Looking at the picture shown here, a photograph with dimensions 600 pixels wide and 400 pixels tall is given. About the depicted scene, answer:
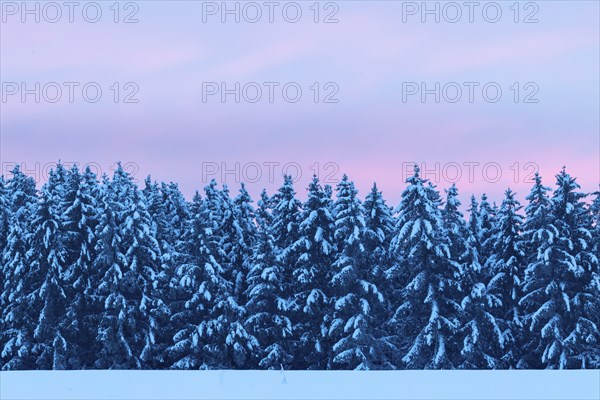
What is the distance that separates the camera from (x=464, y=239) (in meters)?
43.1

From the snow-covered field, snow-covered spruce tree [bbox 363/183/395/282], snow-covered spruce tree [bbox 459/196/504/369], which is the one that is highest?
snow-covered spruce tree [bbox 363/183/395/282]

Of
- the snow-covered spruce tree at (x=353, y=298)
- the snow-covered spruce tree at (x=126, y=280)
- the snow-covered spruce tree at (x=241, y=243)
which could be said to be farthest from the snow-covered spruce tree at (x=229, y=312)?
the snow-covered spruce tree at (x=353, y=298)

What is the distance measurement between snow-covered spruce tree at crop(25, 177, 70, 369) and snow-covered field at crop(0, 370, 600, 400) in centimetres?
3208

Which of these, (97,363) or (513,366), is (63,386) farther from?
(513,366)

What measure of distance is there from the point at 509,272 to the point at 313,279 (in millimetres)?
11551

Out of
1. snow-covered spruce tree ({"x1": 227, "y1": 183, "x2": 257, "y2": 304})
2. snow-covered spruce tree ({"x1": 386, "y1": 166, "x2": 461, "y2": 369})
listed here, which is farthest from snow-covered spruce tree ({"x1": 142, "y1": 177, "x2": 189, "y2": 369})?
snow-covered spruce tree ({"x1": 386, "y1": 166, "x2": 461, "y2": 369})

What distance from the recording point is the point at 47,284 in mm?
41250

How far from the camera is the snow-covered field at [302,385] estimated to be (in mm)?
8656

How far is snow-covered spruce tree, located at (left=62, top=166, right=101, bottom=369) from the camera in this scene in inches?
1617

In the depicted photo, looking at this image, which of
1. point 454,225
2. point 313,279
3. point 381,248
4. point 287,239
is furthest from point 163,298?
point 454,225

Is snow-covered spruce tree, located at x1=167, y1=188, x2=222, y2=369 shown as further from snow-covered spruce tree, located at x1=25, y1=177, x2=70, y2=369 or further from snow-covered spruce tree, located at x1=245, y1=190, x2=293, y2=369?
snow-covered spruce tree, located at x1=25, y1=177, x2=70, y2=369

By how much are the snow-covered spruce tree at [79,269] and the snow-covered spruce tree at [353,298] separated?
13.8m

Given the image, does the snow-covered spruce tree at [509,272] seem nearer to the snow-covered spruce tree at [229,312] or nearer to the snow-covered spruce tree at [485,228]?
the snow-covered spruce tree at [485,228]

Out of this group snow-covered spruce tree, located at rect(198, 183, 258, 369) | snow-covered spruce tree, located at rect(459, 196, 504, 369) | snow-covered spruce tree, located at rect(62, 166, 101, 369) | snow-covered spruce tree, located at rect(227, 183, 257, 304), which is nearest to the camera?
snow-covered spruce tree, located at rect(459, 196, 504, 369)
